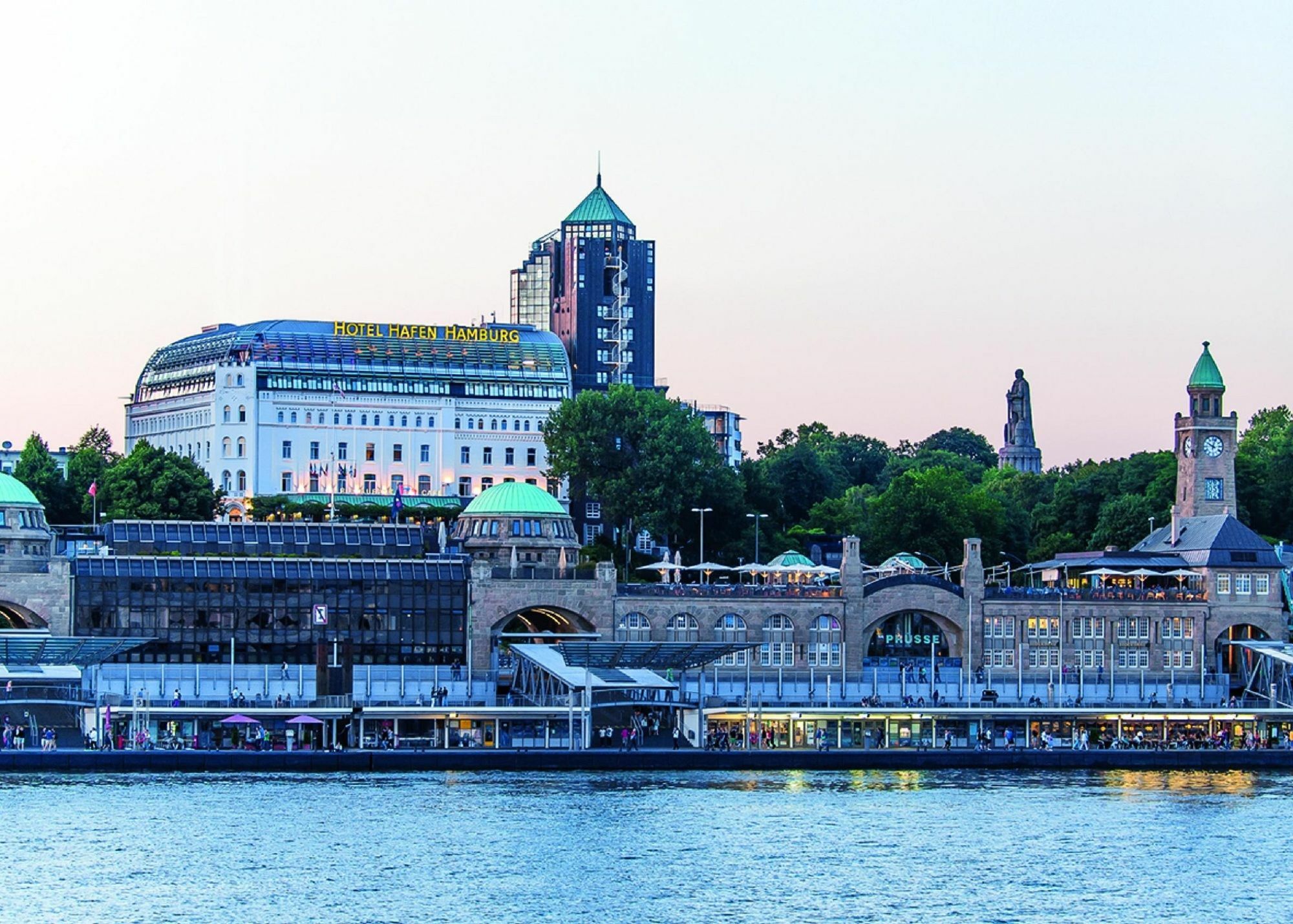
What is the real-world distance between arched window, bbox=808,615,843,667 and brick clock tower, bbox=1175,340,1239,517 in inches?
1158

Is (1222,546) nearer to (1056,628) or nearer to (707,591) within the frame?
(1056,628)

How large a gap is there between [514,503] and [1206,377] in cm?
4702

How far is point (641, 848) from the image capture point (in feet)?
362

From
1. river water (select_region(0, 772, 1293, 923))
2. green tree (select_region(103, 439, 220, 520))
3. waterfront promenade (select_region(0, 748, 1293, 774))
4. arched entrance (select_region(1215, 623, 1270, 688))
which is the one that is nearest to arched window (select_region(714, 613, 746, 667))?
waterfront promenade (select_region(0, 748, 1293, 774))

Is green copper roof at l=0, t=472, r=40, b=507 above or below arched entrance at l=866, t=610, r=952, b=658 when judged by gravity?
above

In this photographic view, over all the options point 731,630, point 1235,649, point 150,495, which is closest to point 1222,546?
point 1235,649

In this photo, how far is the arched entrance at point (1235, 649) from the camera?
170 metres

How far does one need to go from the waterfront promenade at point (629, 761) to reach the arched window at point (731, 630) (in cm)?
2289

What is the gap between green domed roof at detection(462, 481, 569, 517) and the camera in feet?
567

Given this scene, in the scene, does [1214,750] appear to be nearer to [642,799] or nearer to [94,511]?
[642,799]

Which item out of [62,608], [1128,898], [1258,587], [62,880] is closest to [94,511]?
[62,608]

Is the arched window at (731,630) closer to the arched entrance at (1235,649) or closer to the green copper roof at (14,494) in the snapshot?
the arched entrance at (1235,649)

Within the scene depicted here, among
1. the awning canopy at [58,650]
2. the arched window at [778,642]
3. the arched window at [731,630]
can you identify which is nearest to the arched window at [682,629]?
the arched window at [731,630]

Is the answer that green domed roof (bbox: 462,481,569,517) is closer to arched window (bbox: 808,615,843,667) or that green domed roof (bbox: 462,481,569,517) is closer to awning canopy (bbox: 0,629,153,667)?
arched window (bbox: 808,615,843,667)
